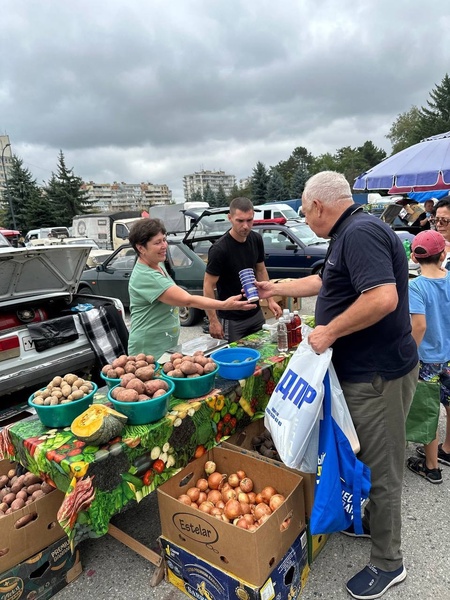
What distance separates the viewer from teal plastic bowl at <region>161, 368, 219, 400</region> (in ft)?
7.09

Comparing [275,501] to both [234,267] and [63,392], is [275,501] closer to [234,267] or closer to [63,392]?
[63,392]

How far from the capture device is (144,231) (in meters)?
2.87

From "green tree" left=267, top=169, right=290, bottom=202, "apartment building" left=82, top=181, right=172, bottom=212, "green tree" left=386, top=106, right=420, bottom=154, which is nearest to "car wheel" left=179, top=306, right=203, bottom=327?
"green tree" left=267, top=169, right=290, bottom=202

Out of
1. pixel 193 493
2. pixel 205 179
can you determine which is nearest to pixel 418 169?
pixel 193 493

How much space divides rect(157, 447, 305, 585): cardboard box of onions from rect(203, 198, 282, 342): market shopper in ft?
4.70

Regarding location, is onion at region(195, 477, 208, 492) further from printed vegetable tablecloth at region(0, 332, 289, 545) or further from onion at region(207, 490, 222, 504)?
printed vegetable tablecloth at region(0, 332, 289, 545)

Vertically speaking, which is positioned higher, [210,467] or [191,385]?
[191,385]

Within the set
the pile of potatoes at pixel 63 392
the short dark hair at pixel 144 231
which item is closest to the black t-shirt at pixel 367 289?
the pile of potatoes at pixel 63 392

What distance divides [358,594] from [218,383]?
1.29m

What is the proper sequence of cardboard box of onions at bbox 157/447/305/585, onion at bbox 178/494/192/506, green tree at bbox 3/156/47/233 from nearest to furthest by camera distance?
1. cardboard box of onions at bbox 157/447/305/585
2. onion at bbox 178/494/192/506
3. green tree at bbox 3/156/47/233

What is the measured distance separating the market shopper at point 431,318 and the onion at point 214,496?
1614 mm

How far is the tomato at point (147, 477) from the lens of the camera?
196cm

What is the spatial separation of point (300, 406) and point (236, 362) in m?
0.66

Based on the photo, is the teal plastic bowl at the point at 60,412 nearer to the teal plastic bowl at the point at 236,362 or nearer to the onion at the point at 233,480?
the teal plastic bowl at the point at 236,362
